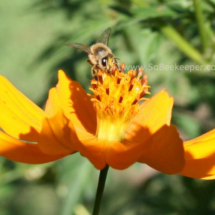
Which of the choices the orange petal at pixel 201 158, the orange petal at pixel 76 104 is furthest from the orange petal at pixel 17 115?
the orange petal at pixel 201 158

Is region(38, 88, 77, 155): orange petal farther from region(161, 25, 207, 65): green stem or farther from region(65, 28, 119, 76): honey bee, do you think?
region(161, 25, 207, 65): green stem

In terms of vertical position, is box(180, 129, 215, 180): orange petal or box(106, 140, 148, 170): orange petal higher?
box(106, 140, 148, 170): orange petal

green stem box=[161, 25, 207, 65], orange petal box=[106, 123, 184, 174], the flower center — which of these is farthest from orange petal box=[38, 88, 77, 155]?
green stem box=[161, 25, 207, 65]

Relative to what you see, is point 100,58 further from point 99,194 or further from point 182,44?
point 99,194

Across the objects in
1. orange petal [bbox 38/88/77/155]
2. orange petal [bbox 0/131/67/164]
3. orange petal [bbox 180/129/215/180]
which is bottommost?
orange petal [bbox 180/129/215/180]

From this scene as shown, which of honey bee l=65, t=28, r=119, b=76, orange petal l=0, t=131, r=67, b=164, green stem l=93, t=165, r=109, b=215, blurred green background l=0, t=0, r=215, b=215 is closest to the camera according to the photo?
green stem l=93, t=165, r=109, b=215

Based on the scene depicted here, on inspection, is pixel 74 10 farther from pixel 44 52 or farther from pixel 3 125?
pixel 3 125
